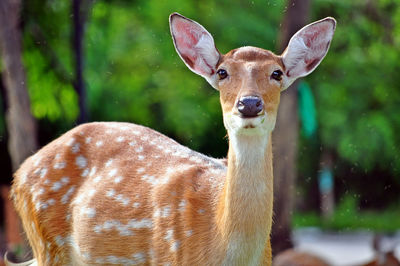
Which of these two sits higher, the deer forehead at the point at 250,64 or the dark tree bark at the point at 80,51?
the deer forehead at the point at 250,64

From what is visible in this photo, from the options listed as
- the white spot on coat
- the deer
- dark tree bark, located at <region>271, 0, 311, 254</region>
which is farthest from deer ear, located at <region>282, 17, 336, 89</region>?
dark tree bark, located at <region>271, 0, 311, 254</region>

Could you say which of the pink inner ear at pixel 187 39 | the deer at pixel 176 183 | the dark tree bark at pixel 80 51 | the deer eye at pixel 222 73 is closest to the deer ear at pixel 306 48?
the deer at pixel 176 183

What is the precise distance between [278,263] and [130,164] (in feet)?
13.9

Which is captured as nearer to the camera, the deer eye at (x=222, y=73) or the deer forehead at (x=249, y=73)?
the deer forehead at (x=249, y=73)

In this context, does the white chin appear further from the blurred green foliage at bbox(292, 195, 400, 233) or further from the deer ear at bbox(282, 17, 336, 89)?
the blurred green foliage at bbox(292, 195, 400, 233)

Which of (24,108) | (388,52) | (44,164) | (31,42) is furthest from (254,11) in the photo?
(44,164)

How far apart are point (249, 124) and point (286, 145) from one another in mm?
6589

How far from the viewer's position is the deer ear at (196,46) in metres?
5.28

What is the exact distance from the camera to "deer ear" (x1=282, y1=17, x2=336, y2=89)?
5.29 meters

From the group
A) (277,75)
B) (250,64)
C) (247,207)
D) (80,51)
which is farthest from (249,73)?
(80,51)

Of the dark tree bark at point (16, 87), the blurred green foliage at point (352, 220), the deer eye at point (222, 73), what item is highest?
the deer eye at point (222, 73)

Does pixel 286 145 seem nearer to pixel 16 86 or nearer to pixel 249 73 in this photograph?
pixel 16 86

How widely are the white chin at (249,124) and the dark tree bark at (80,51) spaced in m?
5.43

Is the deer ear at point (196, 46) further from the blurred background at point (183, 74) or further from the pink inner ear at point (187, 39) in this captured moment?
the blurred background at point (183, 74)
